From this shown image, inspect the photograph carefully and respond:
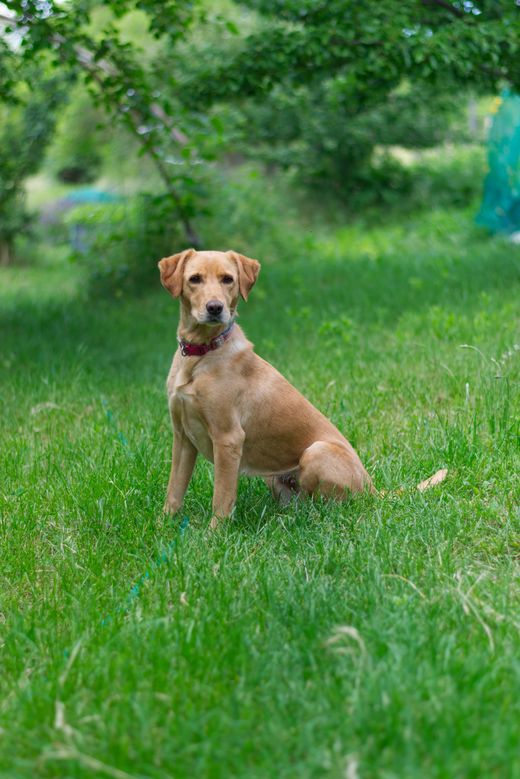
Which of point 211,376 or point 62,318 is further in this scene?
point 62,318

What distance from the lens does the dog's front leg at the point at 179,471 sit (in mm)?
3971

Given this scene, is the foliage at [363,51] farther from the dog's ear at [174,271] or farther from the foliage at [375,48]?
the dog's ear at [174,271]

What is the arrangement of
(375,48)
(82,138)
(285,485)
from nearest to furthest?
(285,485)
(375,48)
(82,138)

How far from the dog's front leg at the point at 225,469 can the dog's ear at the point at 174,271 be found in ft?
2.20

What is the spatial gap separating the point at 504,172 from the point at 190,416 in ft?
30.1

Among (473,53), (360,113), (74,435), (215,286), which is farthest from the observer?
(360,113)

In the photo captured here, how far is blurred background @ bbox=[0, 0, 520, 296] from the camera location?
772cm

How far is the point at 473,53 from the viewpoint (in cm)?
771

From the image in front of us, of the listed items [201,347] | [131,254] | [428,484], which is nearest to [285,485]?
[428,484]

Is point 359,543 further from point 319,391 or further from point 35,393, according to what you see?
point 35,393

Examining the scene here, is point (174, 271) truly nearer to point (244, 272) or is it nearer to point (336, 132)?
point (244, 272)

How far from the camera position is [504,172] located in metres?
11.8

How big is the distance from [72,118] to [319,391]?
19524 mm

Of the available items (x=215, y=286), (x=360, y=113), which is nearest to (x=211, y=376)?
(x=215, y=286)
